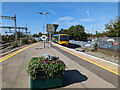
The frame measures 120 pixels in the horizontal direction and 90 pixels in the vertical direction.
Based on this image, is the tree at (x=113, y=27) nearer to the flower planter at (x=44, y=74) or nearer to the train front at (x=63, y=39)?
the train front at (x=63, y=39)

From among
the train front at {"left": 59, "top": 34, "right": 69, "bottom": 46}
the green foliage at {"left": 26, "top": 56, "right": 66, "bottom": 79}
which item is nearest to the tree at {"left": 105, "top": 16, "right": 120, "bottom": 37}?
the train front at {"left": 59, "top": 34, "right": 69, "bottom": 46}

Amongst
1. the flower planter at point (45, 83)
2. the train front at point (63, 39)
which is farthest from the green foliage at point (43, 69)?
the train front at point (63, 39)

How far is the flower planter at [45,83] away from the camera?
3822 mm

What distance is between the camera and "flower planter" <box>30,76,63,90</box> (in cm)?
382

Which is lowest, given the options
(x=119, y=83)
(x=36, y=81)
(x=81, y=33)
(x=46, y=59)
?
(x=119, y=83)

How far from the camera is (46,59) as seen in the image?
14.4 ft

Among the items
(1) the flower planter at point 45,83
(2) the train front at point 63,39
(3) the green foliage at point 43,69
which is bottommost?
(1) the flower planter at point 45,83

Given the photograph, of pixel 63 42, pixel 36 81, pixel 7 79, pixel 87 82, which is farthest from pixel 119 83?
pixel 63 42

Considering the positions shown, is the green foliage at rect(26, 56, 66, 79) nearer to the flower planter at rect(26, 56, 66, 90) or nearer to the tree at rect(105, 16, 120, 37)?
the flower planter at rect(26, 56, 66, 90)

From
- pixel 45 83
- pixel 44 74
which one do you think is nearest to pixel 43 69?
pixel 44 74

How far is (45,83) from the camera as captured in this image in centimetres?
389

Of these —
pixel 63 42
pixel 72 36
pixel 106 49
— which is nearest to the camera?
pixel 106 49

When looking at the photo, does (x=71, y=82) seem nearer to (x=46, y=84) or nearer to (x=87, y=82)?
(x=87, y=82)

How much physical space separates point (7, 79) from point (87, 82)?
3.61 metres
